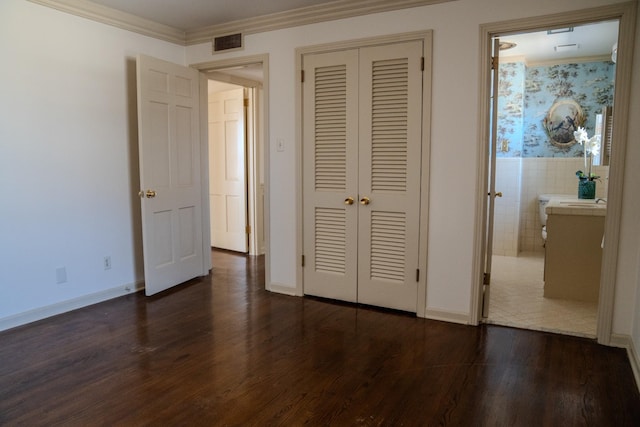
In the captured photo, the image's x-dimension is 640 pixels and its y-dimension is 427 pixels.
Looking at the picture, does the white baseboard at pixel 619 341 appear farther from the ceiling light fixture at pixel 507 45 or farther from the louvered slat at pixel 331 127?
the ceiling light fixture at pixel 507 45

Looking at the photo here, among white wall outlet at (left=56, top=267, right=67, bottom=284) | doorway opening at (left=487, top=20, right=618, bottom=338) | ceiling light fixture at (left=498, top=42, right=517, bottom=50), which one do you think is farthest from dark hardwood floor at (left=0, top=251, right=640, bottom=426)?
ceiling light fixture at (left=498, top=42, right=517, bottom=50)

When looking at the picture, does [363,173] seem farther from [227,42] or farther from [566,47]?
[566,47]

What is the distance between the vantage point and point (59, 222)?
3.49 m

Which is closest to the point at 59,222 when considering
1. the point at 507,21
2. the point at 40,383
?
the point at 40,383

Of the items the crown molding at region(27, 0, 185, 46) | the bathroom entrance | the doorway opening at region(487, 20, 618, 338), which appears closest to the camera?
the crown molding at region(27, 0, 185, 46)

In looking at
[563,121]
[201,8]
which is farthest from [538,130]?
[201,8]

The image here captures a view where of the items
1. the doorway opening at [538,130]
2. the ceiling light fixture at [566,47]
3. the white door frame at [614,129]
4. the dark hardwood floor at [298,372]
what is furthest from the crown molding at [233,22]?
the ceiling light fixture at [566,47]

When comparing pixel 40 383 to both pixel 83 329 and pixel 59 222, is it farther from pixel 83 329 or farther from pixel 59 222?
pixel 59 222

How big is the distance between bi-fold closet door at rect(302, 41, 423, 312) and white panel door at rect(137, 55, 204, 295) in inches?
49.6

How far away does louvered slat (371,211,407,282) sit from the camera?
352 cm

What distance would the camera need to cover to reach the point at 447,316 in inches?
133

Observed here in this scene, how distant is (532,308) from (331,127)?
225 cm

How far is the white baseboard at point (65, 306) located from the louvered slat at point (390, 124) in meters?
2.45

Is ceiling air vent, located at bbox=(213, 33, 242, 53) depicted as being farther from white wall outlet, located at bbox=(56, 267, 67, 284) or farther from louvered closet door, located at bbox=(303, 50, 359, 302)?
white wall outlet, located at bbox=(56, 267, 67, 284)
